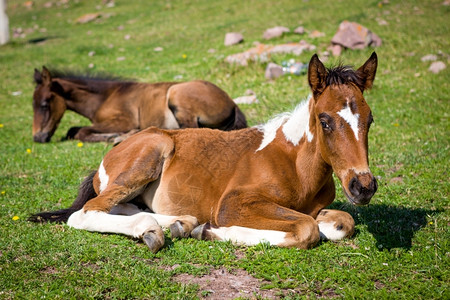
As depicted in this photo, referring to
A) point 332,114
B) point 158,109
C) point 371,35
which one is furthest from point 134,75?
point 332,114

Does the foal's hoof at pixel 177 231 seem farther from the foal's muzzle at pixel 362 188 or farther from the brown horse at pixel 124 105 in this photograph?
the brown horse at pixel 124 105

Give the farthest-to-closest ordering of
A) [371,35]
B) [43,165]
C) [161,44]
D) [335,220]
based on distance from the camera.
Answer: [161,44] → [371,35] → [43,165] → [335,220]

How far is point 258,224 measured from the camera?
5.23 meters

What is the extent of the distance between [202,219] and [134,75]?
1159 centimetres

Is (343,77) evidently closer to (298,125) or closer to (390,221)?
(298,125)

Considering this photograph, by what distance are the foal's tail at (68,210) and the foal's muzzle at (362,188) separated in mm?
3497

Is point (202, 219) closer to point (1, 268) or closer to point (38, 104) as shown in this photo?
point (1, 268)

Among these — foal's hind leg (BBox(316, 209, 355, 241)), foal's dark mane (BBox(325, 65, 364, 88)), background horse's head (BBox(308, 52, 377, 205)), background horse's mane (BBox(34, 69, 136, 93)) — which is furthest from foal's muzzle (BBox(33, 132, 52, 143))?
foal's dark mane (BBox(325, 65, 364, 88))

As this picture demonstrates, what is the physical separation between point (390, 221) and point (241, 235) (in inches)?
75.7

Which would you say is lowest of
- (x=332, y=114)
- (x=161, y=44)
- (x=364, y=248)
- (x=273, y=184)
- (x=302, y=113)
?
(x=161, y=44)

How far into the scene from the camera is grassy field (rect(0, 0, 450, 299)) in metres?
4.39

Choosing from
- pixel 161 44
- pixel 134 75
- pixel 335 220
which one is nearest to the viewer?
pixel 335 220

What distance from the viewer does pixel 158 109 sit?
11.4m

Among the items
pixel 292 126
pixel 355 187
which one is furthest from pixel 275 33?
pixel 355 187
